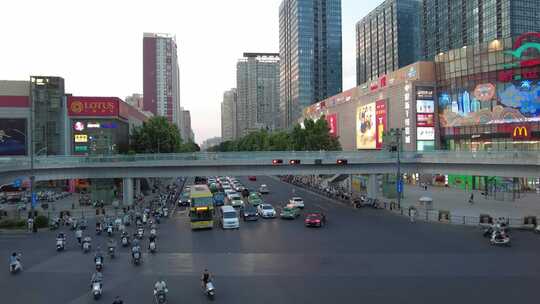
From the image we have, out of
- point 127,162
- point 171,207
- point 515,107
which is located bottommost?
point 171,207

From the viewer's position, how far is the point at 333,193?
68.1m

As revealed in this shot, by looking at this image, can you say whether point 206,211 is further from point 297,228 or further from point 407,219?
point 407,219

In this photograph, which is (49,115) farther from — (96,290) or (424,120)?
(96,290)

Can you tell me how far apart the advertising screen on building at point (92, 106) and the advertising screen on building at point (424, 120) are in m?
64.3

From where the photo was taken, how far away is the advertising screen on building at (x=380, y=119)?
315 feet

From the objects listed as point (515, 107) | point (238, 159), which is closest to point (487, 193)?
point (515, 107)

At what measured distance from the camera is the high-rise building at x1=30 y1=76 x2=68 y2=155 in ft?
289

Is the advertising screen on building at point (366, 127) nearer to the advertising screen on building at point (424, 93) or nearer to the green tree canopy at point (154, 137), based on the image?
the advertising screen on building at point (424, 93)

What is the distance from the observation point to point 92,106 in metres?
90.8

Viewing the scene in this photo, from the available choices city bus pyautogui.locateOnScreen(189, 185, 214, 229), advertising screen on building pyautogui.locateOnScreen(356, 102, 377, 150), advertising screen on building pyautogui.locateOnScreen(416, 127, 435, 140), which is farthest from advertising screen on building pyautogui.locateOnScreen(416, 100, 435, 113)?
city bus pyautogui.locateOnScreen(189, 185, 214, 229)

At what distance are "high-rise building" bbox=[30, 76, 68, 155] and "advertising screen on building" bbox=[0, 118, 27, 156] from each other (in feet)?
8.04

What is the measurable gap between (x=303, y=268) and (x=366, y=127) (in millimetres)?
86364

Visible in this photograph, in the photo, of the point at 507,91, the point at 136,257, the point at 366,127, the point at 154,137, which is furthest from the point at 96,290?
the point at 366,127

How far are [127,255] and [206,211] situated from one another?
1055 centimetres
